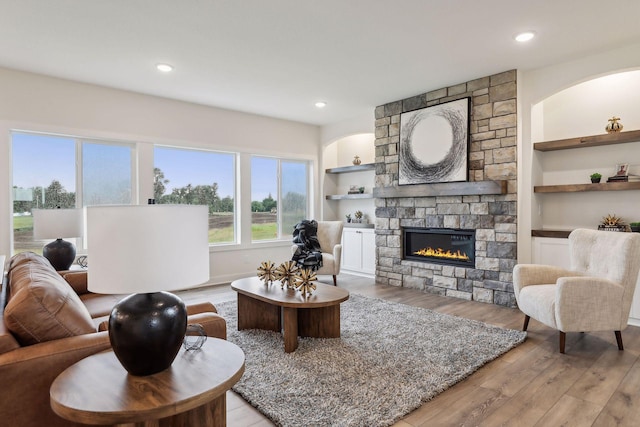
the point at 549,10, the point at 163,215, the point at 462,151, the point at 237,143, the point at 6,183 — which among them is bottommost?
the point at 163,215

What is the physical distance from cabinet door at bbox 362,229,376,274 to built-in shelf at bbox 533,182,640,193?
2469mm

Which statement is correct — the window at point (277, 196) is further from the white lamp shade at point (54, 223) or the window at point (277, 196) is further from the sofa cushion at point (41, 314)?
the sofa cushion at point (41, 314)

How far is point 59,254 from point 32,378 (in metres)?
2.70

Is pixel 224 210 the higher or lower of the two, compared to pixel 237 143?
lower

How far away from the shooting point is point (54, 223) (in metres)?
3.55

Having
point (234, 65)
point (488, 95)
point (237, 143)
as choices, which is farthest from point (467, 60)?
point (237, 143)

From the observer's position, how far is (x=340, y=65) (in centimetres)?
402

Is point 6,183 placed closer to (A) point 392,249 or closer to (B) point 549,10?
(A) point 392,249

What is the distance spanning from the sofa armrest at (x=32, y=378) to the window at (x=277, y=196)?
15.5 ft

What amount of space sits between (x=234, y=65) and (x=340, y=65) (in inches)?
→ 44.9

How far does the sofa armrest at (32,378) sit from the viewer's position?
53.0 inches

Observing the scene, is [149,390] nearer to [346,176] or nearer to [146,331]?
[146,331]

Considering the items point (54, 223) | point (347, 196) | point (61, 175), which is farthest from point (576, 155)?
point (61, 175)

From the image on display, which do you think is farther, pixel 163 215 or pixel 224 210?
pixel 224 210
